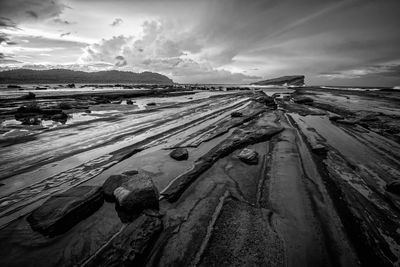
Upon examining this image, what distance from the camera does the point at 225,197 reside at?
3.11m

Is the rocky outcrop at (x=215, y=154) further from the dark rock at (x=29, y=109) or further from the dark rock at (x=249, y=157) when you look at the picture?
the dark rock at (x=29, y=109)

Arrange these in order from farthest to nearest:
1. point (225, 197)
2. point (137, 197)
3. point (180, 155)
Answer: point (180, 155)
point (225, 197)
point (137, 197)

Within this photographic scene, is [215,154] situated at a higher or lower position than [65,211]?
lower

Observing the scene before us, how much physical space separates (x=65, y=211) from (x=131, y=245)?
3.86 feet

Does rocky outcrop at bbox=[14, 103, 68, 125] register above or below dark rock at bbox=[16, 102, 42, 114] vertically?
below

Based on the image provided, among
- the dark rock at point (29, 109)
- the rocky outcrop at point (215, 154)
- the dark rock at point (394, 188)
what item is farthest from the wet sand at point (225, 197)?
the dark rock at point (29, 109)

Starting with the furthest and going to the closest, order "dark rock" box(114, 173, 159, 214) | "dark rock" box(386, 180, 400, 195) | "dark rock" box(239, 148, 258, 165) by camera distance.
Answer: "dark rock" box(239, 148, 258, 165), "dark rock" box(386, 180, 400, 195), "dark rock" box(114, 173, 159, 214)

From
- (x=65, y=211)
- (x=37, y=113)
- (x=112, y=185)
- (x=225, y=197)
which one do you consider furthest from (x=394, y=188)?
(x=37, y=113)

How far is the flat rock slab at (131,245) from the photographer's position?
192 cm

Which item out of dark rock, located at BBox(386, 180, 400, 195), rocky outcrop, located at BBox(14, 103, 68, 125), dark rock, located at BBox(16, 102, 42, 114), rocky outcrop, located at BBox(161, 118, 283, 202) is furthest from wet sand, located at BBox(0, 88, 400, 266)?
dark rock, located at BBox(16, 102, 42, 114)

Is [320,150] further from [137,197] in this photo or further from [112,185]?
[112,185]

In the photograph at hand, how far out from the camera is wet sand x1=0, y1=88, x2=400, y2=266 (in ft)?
6.90

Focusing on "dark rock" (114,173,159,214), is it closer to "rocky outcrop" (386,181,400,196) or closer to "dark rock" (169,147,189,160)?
"dark rock" (169,147,189,160)

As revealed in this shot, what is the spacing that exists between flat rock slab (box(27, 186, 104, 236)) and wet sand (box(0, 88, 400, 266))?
10cm
